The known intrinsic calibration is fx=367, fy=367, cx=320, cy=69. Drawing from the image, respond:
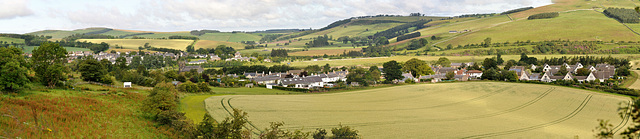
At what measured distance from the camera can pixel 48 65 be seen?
38375 millimetres

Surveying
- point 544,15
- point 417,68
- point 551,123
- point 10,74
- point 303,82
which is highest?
point 544,15

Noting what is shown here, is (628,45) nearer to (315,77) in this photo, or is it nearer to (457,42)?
(457,42)

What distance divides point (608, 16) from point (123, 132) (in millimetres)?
166372

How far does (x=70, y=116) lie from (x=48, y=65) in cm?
Answer: 1673

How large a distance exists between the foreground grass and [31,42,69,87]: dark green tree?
6.29 ft

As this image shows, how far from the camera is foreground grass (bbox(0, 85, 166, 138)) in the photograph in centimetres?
2182

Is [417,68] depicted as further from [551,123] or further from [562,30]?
[562,30]

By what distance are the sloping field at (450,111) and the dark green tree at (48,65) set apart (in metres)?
14.8

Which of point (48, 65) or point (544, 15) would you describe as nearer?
point (48, 65)

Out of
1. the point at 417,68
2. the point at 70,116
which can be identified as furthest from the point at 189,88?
the point at 417,68

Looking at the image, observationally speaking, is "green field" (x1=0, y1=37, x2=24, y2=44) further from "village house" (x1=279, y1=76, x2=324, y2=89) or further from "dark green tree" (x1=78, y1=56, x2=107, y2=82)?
"village house" (x1=279, y1=76, x2=324, y2=89)

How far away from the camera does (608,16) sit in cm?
13688

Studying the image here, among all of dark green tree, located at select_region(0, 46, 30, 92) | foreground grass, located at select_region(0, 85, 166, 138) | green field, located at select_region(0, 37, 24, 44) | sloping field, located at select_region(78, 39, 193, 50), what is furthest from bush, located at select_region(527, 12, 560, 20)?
green field, located at select_region(0, 37, 24, 44)

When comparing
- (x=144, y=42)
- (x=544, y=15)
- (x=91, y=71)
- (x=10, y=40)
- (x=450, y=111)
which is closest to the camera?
(x=450, y=111)
